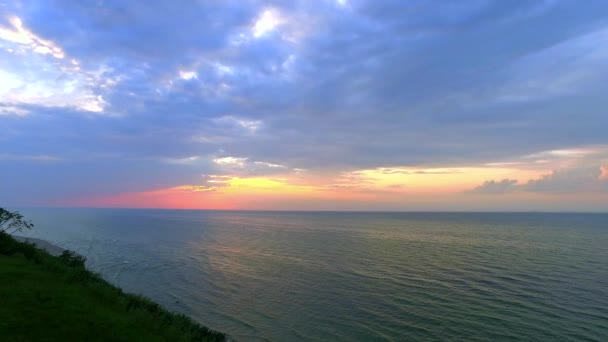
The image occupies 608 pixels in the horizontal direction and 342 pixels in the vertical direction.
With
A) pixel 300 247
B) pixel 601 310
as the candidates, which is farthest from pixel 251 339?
pixel 300 247

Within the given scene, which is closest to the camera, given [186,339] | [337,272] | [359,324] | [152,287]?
[186,339]

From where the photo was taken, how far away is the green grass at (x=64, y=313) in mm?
14641

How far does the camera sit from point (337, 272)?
57844mm

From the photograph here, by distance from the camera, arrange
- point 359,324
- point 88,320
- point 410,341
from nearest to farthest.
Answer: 1. point 88,320
2. point 410,341
3. point 359,324

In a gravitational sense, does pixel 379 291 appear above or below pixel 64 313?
below

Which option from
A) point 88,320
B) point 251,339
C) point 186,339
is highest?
point 88,320

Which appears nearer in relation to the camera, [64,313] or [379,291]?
[64,313]

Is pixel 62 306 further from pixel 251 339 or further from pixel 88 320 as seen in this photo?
pixel 251 339

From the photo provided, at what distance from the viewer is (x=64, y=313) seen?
1642 cm

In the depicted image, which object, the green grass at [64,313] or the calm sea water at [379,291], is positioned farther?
the calm sea water at [379,291]

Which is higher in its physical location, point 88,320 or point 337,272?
point 88,320

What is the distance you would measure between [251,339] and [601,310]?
3483cm

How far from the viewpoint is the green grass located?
14641 millimetres

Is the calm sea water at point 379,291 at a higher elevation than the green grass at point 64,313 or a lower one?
lower
